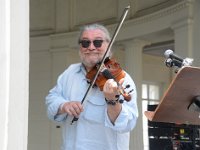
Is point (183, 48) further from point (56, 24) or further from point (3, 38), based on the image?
point (3, 38)

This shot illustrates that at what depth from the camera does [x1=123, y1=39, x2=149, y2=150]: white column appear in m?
8.07

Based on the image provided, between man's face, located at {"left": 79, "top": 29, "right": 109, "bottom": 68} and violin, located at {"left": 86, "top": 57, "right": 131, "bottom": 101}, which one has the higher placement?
man's face, located at {"left": 79, "top": 29, "right": 109, "bottom": 68}

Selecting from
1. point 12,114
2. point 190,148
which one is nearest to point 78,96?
point 12,114

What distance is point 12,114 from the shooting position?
1.61m

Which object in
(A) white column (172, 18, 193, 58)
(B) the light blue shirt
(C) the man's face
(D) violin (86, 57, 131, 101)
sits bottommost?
(B) the light blue shirt

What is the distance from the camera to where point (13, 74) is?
1616mm

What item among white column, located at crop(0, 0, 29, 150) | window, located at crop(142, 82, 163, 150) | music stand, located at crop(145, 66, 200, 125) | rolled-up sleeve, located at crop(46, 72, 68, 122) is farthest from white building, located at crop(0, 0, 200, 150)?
white column, located at crop(0, 0, 29, 150)

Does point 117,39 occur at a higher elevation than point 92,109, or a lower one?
higher

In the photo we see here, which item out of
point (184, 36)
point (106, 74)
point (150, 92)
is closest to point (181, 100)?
point (106, 74)

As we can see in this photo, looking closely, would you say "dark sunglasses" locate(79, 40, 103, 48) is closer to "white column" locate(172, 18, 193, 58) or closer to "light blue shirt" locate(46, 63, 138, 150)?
"light blue shirt" locate(46, 63, 138, 150)

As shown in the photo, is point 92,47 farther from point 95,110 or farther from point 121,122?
point 121,122

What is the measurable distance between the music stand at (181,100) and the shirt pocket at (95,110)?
38cm

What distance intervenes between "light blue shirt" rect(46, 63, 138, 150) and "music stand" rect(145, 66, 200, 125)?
286mm

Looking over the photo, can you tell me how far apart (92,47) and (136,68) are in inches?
228
